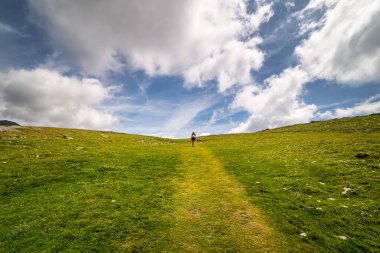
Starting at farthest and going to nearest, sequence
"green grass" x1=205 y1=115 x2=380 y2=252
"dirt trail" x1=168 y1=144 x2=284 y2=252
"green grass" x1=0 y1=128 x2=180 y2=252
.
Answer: "green grass" x1=0 y1=128 x2=180 y2=252 → "green grass" x1=205 y1=115 x2=380 y2=252 → "dirt trail" x1=168 y1=144 x2=284 y2=252

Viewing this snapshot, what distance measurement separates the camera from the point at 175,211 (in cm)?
1366

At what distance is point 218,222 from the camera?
1210 centimetres

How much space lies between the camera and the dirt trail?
32.8 feet

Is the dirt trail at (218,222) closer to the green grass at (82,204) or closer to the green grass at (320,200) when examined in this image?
the green grass at (320,200)

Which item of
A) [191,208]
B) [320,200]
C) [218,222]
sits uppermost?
[320,200]

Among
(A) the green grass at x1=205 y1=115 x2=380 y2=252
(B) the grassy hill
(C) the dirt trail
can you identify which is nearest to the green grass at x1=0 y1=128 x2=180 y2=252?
(B) the grassy hill

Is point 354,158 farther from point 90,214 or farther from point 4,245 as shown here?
point 4,245

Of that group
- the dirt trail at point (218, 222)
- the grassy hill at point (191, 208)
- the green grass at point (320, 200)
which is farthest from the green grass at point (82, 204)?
the green grass at point (320, 200)

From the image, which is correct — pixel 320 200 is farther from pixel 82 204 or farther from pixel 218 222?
pixel 82 204

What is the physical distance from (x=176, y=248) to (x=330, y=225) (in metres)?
8.05

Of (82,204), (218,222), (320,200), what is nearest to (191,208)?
(218,222)

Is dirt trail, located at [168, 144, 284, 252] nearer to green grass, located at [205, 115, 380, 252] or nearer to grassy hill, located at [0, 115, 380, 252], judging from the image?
grassy hill, located at [0, 115, 380, 252]

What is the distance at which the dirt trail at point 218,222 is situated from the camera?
394 inches

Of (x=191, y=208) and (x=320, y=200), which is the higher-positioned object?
(x=320, y=200)
